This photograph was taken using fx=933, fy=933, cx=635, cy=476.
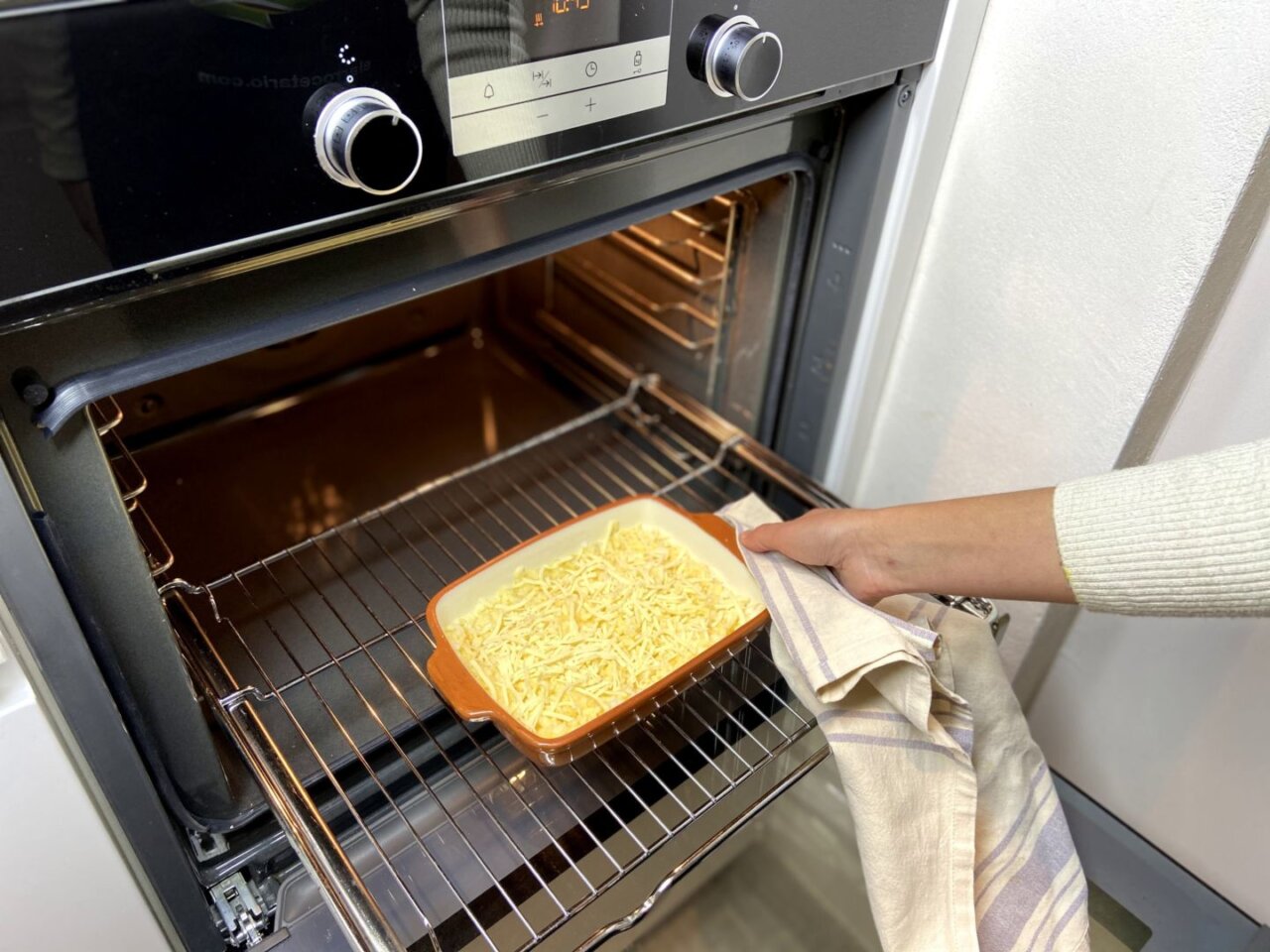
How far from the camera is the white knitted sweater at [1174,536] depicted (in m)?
0.56

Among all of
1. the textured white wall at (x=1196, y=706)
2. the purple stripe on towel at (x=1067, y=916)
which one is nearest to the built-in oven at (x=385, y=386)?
the purple stripe on towel at (x=1067, y=916)

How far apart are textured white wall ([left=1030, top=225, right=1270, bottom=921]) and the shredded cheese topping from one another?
43 cm

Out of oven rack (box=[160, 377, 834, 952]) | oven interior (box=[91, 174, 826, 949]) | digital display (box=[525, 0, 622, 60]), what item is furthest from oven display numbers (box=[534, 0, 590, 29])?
oven rack (box=[160, 377, 834, 952])

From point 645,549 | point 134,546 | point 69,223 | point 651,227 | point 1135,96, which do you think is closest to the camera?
point 69,223

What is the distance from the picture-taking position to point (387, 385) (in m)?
1.31

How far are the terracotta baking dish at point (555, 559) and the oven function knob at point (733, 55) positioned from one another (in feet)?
1.31

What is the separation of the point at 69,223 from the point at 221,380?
31.1 inches

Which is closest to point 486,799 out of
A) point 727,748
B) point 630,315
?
point 727,748

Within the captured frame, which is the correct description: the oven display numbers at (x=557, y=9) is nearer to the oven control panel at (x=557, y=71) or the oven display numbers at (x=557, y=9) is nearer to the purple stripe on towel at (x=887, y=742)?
the oven control panel at (x=557, y=71)

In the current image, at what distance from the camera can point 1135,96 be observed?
0.72 metres

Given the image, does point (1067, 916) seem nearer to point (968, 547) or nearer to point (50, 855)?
point (968, 547)

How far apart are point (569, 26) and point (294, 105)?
0.18 metres

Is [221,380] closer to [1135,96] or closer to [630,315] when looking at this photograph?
[630,315]

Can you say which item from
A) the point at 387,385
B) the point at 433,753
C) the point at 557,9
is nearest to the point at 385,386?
the point at 387,385
